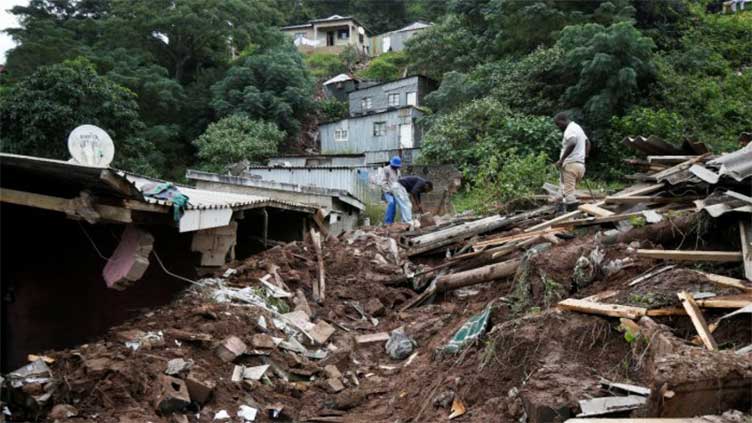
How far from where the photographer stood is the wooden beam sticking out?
4867 mm

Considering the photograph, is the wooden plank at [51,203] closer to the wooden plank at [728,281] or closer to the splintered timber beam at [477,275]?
the splintered timber beam at [477,275]

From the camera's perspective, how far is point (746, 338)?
3781 mm

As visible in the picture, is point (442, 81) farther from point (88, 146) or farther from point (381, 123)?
point (88, 146)

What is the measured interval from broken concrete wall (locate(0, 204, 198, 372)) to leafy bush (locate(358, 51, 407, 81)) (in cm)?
3747

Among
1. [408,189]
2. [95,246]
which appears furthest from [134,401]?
[408,189]

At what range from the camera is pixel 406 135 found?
3048cm

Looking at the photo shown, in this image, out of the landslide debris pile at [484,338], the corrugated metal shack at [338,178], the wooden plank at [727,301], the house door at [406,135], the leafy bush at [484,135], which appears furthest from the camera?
the house door at [406,135]

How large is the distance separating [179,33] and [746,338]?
118 feet

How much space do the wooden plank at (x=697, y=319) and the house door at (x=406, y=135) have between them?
26.4m

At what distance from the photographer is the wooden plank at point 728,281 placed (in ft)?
14.2

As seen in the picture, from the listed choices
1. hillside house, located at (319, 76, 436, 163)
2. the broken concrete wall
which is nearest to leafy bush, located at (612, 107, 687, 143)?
hillside house, located at (319, 76, 436, 163)

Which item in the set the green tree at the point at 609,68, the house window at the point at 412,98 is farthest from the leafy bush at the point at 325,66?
the green tree at the point at 609,68

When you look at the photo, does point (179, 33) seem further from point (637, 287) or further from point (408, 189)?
point (637, 287)

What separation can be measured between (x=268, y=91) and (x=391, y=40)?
21.6 meters
